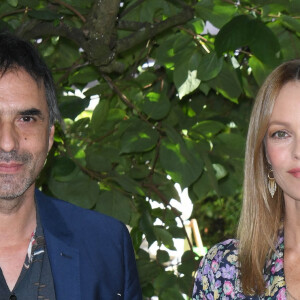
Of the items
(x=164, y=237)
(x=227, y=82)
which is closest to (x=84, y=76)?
(x=227, y=82)

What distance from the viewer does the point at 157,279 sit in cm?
305

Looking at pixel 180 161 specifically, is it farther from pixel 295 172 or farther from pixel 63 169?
pixel 295 172

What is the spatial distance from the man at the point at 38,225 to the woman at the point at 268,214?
0.26m

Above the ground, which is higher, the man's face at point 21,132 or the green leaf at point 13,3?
the green leaf at point 13,3

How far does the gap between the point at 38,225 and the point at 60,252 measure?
4.1 inches

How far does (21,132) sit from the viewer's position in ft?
7.75

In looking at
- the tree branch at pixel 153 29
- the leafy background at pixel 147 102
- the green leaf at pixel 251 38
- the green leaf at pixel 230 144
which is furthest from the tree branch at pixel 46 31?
the green leaf at pixel 230 144

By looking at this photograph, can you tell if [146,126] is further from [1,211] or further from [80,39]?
[1,211]

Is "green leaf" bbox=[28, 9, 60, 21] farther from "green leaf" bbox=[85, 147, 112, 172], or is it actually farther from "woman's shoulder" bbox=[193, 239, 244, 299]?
"woman's shoulder" bbox=[193, 239, 244, 299]

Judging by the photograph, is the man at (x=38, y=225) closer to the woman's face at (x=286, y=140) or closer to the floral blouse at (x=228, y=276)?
the floral blouse at (x=228, y=276)

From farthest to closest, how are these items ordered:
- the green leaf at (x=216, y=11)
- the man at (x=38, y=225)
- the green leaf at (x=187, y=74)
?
the green leaf at (x=187, y=74) → the green leaf at (x=216, y=11) → the man at (x=38, y=225)

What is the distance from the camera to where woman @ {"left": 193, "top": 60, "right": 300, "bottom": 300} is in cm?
229

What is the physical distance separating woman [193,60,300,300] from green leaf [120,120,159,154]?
49 centimetres

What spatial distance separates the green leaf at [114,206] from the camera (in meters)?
2.93
